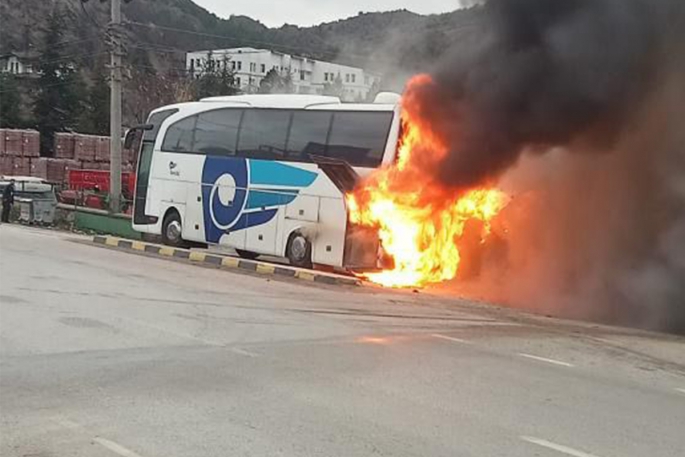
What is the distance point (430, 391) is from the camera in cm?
705

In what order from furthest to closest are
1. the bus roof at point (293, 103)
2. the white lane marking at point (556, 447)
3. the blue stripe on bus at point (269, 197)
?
1. the blue stripe on bus at point (269, 197)
2. the bus roof at point (293, 103)
3. the white lane marking at point (556, 447)

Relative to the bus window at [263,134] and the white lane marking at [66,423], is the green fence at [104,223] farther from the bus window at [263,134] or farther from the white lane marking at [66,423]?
the white lane marking at [66,423]

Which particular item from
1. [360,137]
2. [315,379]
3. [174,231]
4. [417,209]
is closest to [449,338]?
[315,379]

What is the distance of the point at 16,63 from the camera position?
7838 centimetres

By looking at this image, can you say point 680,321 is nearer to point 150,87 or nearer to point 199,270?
point 199,270

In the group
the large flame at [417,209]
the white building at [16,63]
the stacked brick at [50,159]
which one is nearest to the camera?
the large flame at [417,209]

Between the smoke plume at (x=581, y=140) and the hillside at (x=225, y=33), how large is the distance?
45.7 inches

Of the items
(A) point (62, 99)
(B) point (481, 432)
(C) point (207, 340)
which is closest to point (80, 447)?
(B) point (481, 432)

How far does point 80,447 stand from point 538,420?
3135 millimetres

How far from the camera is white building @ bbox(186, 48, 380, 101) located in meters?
48.4

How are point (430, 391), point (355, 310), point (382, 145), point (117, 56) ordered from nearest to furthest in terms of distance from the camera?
1. point (430, 391)
2. point (355, 310)
3. point (382, 145)
4. point (117, 56)

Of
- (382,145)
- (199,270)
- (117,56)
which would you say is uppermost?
(117,56)

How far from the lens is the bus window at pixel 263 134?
18000 mm

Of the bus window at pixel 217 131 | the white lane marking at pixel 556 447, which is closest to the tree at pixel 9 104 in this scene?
the bus window at pixel 217 131
